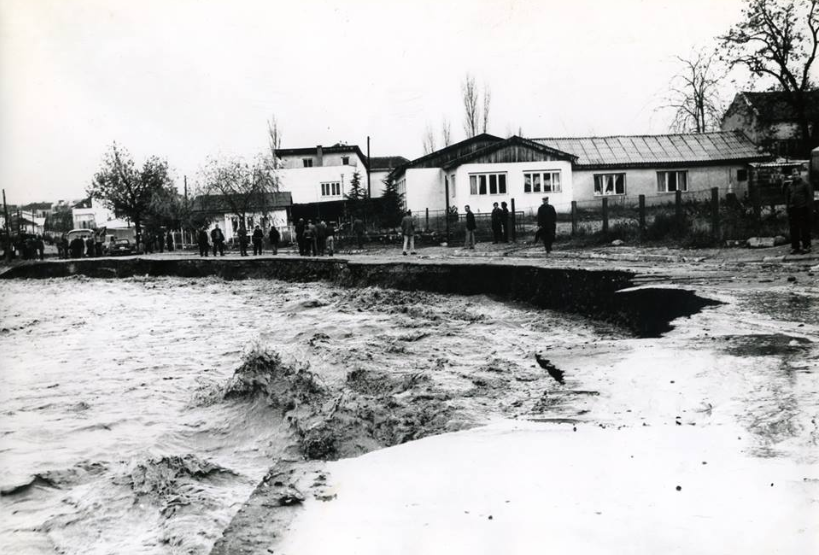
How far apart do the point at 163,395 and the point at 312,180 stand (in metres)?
46.9

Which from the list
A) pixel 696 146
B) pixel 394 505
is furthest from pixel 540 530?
pixel 696 146

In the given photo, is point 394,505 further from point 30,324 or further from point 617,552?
point 30,324

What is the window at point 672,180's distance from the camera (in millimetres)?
34406

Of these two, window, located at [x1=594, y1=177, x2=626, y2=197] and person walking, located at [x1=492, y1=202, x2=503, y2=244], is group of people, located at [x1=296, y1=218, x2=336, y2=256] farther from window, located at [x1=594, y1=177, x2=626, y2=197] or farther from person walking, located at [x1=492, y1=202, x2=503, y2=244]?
window, located at [x1=594, y1=177, x2=626, y2=197]

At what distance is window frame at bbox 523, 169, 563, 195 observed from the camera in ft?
107

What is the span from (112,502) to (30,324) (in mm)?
11306

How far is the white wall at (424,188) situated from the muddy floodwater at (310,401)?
24095mm

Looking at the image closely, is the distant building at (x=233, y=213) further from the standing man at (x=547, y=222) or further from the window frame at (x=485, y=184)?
the standing man at (x=547, y=222)

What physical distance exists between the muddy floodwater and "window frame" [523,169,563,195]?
22.1 meters

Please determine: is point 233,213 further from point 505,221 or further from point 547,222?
point 547,222

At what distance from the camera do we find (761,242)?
14273 millimetres

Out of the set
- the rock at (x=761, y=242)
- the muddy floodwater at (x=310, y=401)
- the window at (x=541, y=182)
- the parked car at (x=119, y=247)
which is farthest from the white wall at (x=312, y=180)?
the muddy floodwater at (x=310, y=401)

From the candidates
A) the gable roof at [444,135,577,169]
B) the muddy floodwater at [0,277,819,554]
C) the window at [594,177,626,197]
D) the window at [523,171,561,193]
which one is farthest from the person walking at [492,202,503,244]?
the window at [594,177,626,197]

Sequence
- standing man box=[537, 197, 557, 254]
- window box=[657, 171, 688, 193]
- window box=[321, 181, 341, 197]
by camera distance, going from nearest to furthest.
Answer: standing man box=[537, 197, 557, 254] < window box=[657, 171, 688, 193] < window box=[321, 181, 341, 197]
